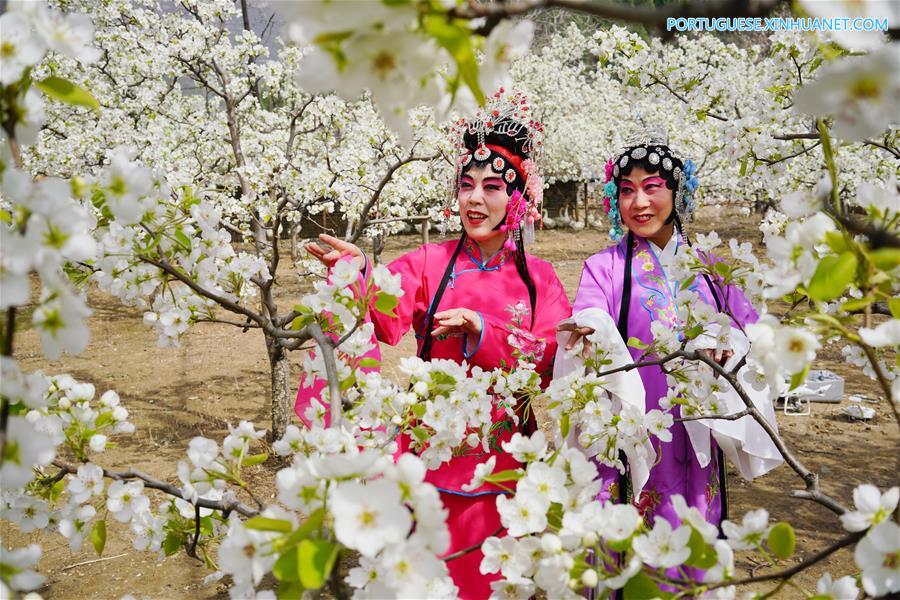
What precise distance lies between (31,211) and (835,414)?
5.81 metres

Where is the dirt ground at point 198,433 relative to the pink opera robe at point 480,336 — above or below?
below

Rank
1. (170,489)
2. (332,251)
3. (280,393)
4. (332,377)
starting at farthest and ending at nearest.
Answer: (280,393) → (332,251) → (170,489) → (332,377)

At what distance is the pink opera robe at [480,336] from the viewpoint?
7.32 ft

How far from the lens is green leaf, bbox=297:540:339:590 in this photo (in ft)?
2.21

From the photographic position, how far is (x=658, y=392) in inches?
92.7

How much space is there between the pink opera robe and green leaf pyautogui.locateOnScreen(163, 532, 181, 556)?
A: 672 millimetres

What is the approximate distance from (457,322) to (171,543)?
99 cm

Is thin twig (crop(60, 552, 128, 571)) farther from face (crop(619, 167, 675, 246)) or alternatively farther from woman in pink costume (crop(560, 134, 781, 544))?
face (crop(619, 167, 675, 246))

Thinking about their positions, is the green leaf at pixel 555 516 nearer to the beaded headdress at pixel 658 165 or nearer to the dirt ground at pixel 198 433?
the dirt ground at pixel 198 433

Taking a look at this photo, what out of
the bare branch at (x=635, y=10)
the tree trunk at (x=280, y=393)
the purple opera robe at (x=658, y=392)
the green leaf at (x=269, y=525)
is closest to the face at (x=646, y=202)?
the purple opera robe at (x=658, y=392)

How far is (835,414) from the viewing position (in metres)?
5.30

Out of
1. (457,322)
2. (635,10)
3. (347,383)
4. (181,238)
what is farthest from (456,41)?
(457,322)

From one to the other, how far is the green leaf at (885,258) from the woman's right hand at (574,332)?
4.20 ft

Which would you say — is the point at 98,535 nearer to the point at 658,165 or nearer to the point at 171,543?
the point at 171,543
